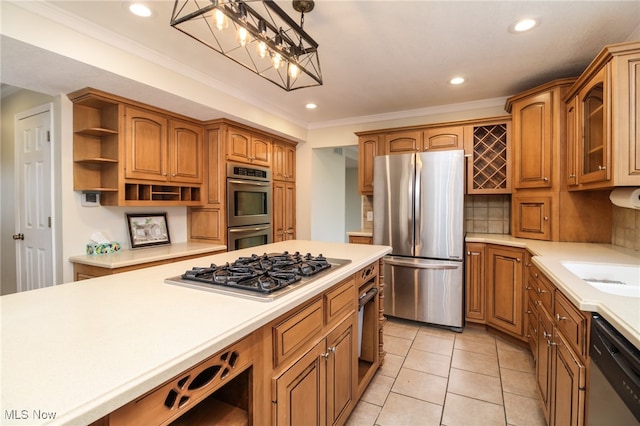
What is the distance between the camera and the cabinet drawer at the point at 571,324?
1.20 m

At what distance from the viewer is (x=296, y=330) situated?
1.22m

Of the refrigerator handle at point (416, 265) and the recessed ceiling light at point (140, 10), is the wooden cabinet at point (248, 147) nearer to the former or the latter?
the recessed ceiling light at point (140, 10)

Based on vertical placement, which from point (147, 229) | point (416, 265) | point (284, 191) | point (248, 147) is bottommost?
point (416, 265)

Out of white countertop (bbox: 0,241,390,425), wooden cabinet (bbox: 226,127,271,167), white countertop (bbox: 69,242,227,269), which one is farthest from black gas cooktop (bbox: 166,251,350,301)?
wooden cabinet (bbox: 226,127,271,167)

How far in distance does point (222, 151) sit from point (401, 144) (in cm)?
208

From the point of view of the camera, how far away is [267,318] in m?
0.99

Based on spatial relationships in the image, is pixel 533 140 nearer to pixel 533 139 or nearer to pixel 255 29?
pixel 533 139

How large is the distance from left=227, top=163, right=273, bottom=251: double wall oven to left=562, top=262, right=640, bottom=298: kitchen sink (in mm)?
2958

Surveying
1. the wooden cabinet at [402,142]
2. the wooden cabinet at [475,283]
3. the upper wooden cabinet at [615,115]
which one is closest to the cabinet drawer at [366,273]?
the wooden cabinet at [475,283]

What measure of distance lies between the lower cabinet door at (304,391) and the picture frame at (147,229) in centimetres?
249

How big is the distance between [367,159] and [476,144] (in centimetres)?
123

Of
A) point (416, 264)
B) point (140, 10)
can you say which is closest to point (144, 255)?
point (140, 10)

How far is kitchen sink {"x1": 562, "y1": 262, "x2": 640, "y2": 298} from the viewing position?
160cm

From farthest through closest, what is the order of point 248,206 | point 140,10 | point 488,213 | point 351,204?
point 351,204
point 248,206
point 488,213
point 140,10
